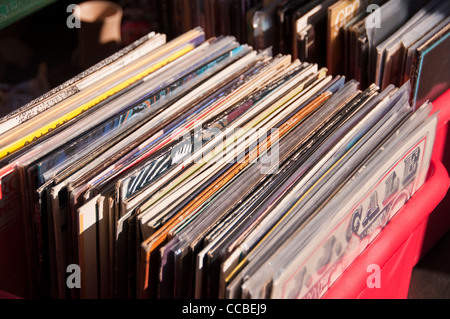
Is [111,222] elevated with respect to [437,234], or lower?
elevated

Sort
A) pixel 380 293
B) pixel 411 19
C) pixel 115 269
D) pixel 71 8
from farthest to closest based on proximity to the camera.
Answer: pixel 71 8
pixel 411 19
pixel 380 293
pixel 115 269

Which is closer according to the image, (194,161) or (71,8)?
(194,161)

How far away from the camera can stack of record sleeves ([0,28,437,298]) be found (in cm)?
93

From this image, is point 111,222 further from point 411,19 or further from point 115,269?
point 411,19

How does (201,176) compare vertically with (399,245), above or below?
above

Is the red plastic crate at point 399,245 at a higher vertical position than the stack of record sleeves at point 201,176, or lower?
lower

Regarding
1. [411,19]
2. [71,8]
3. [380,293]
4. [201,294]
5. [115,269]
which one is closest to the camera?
[201,294]

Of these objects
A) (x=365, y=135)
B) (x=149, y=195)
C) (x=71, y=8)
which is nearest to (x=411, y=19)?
(x=365, y=135)

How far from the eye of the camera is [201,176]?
1.00m

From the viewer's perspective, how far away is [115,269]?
1044mm

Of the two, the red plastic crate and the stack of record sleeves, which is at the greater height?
the stack of record sleeves

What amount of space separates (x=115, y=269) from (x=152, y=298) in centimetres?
8

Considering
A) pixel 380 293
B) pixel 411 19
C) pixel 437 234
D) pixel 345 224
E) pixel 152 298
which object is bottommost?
pixel 437 234

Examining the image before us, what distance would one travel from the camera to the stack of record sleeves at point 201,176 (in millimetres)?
926
